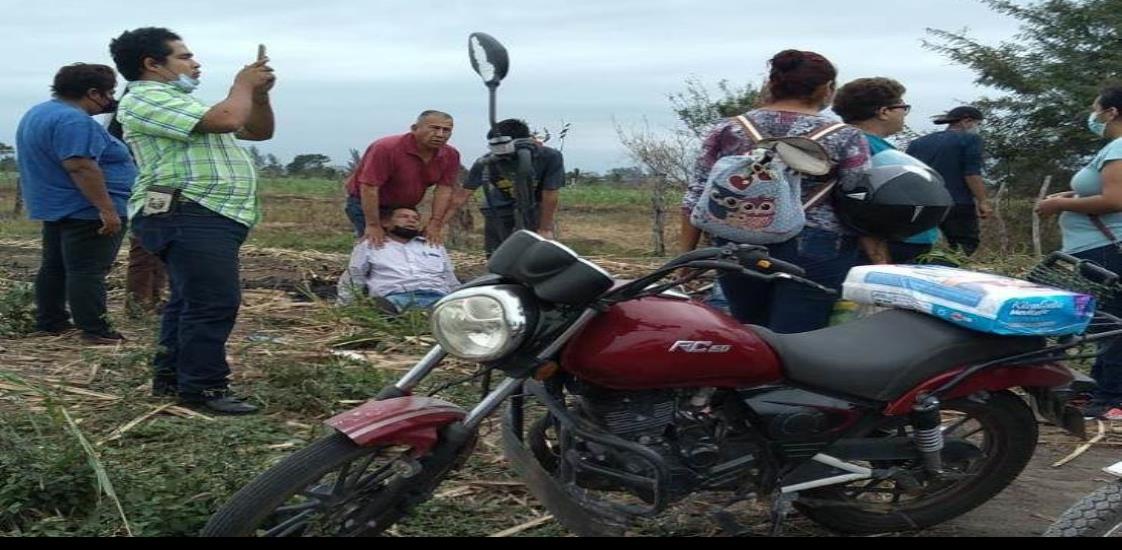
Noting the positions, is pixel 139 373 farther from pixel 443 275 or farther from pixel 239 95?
pixel 443 275

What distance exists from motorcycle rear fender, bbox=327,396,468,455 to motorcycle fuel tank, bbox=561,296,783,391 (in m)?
0.38

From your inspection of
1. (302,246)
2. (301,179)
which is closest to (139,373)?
(302,246)

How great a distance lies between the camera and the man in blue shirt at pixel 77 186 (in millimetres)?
6562

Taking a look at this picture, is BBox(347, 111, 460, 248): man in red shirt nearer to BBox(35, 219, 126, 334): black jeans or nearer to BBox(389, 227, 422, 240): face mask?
BBox(389, 227, 422, 240): face mask

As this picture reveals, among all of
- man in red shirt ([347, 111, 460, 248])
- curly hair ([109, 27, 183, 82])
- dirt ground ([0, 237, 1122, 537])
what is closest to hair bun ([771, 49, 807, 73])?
dirt ground ([0, 237, 1122, 537])

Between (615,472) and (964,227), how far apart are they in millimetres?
6178

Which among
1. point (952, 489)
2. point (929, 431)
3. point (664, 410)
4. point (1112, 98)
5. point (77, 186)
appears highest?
point (1112, 98)

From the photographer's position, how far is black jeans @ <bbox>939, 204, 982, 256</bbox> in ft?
28.3

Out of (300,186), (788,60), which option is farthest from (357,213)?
(300,186)

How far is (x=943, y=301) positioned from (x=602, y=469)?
1.15 metres

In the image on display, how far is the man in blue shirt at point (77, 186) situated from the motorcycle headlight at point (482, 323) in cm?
417

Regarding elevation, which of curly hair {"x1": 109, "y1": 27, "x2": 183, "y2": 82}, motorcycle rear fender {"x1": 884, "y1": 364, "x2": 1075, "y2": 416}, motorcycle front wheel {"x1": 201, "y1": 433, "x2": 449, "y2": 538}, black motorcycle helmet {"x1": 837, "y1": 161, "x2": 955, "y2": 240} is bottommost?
motorcycle front wheel {"x1": 201, "y1": 433, "x2": 449, "y2": 538}

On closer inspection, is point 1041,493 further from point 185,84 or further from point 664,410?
point 185,84

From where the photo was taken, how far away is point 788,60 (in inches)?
173
